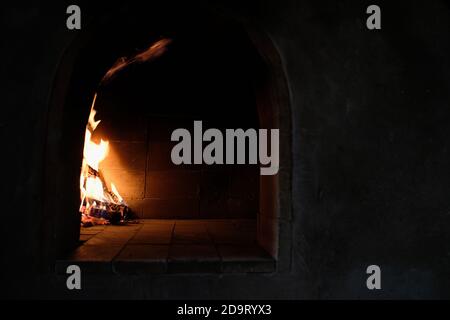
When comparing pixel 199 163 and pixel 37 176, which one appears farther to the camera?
pixel 199 163

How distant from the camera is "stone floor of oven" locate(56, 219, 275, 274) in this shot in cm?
289

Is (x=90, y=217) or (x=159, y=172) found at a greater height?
(x=159, y=172)

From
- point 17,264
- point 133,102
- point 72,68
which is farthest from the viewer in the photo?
point 133,102

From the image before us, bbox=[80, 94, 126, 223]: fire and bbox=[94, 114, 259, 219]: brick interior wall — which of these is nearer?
bbox=[80, 94, 126, 223]: fire

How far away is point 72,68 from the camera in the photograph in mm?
3074

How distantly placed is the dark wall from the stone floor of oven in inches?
4.1

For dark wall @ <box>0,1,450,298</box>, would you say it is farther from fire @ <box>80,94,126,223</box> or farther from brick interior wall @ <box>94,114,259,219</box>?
brick interior wall @ <box>94,114,259,219</box>

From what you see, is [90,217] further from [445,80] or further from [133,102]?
[445,80]

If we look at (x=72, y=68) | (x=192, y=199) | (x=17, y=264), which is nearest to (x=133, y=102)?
(x=192, y=199)

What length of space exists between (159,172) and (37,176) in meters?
3.08

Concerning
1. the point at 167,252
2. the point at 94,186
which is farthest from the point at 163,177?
the point at 167,252

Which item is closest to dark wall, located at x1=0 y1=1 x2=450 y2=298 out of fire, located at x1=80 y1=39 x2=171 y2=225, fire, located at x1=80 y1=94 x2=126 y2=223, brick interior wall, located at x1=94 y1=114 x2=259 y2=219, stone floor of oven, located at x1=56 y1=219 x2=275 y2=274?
stone floor of oven, located at x1=56 y1=219 x2=275 y2=274

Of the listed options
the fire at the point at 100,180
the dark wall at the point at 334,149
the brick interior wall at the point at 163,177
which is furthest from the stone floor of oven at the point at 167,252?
the brick interior wall at the point at 163,177

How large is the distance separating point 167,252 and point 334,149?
1765 millimetres
